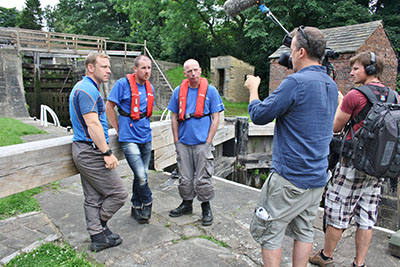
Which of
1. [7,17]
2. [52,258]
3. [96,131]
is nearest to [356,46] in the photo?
[96,131]

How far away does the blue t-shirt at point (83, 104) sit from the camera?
8.21ft

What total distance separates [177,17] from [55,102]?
36.6 feet

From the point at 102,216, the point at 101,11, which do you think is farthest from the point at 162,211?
the point at 101,11

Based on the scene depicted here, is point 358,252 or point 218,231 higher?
point 358,252

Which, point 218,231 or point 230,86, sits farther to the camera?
point 230,86

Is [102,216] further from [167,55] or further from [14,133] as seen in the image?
[167,55]

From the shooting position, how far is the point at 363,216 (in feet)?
8.29

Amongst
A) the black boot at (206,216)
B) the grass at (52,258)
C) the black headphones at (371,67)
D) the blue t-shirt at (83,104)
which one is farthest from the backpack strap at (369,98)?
the grass at (52,258)

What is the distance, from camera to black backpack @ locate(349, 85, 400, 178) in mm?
2184

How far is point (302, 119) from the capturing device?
6.35 feet

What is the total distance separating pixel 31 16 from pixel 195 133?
4823 centimetres

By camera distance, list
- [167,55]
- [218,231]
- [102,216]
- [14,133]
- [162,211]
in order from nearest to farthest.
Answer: [102,216], [218,231], [162,211], [14,133], [167,55]

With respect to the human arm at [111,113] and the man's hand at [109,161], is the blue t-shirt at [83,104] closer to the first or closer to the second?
the man's hand at [109,161]

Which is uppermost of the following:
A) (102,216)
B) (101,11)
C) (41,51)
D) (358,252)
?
(101,11)
